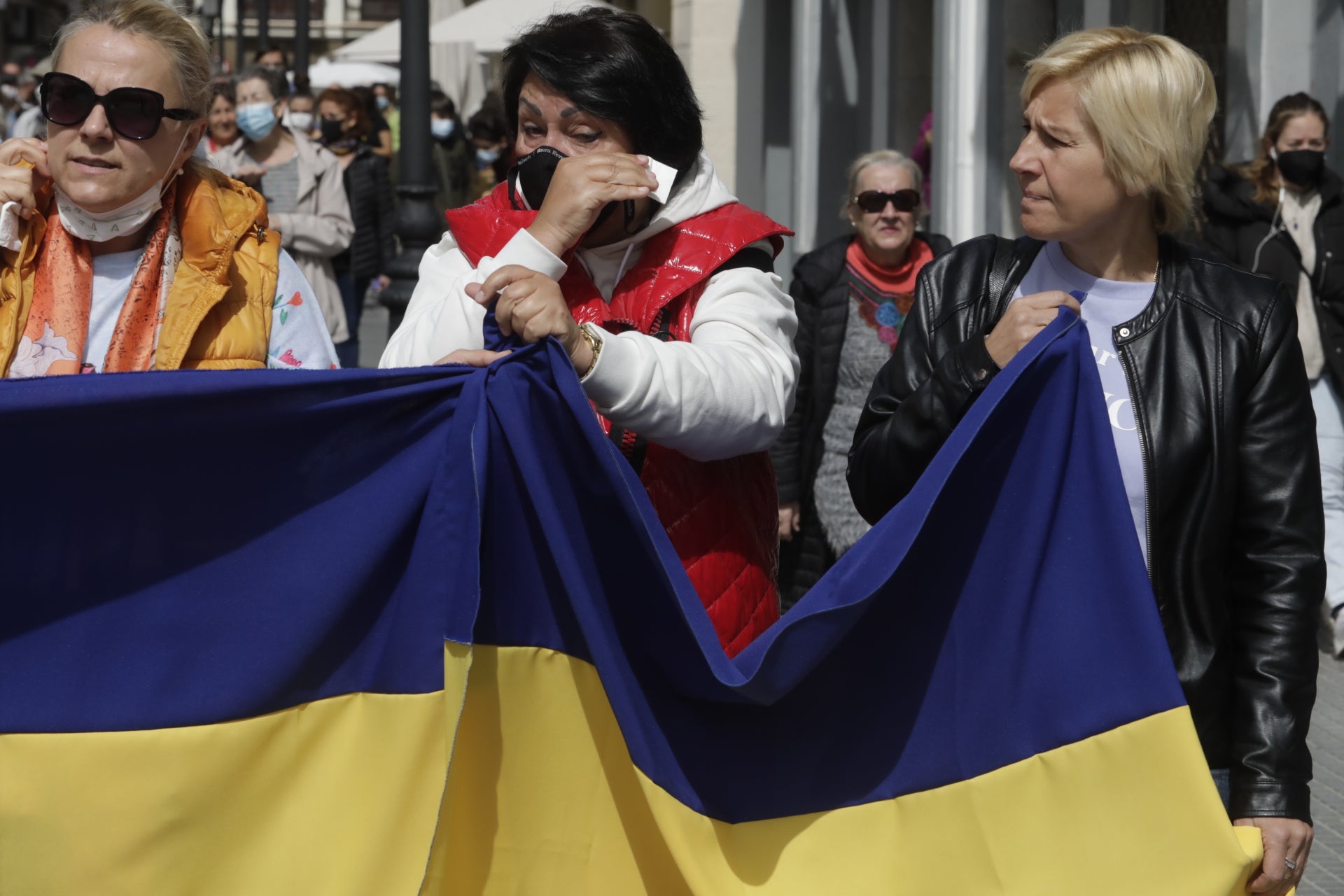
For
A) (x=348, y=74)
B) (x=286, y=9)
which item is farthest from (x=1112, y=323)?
(x=286, y=9)

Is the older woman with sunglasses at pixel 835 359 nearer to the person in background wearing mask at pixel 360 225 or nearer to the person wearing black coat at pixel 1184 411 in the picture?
the person wearing black coat at pixel 1184 411

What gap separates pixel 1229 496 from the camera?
275cm

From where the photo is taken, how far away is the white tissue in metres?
2.80

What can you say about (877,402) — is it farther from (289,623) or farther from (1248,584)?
(289,623)

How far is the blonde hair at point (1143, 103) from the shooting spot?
2.78 metres

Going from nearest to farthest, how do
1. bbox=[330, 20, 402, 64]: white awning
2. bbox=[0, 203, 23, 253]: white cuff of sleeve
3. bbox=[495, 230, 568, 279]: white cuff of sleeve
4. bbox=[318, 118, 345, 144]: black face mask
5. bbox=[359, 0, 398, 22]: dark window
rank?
bbox=[495, 230, 568, 279]: white cuff of sleeve → bbox=[0, 203, 23, 253]: white cuff of sleeve → bbox=[318, 118, 345, 144]: black face mask → bbox=[330, 20, 402, 64]: white awning → bbox=[359, 0, 398, 22]: dark window

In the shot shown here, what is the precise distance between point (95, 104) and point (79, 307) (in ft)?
1.12

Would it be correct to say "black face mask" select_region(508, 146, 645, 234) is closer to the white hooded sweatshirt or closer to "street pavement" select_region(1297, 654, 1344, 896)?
the white hooded sweatshirt

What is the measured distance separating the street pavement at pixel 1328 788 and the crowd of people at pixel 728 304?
2.42 m

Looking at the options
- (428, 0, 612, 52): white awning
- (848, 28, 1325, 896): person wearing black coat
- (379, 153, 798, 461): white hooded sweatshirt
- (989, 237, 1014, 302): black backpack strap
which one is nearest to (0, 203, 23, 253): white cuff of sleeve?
(379, 153, 798, 461): white hooded sweatshirt

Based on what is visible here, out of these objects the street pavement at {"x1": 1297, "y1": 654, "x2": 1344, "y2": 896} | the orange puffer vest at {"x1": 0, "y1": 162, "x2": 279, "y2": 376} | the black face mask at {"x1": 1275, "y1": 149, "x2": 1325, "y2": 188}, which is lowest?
the street pavement at {"x1": 1297, "y1": 654, "x2": 1344, "y2": 896}

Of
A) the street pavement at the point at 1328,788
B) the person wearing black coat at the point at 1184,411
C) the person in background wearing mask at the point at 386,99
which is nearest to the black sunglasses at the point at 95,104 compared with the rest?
the person wearing black coat at the point at 1184,411

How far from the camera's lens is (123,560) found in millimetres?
2553

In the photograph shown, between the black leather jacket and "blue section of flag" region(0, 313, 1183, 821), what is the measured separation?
189 mm
